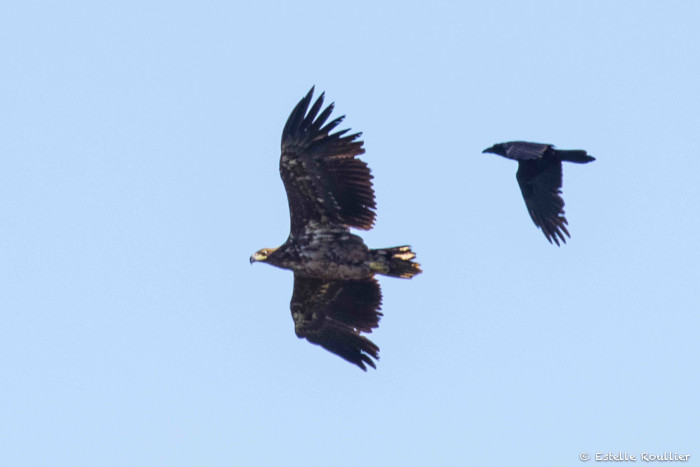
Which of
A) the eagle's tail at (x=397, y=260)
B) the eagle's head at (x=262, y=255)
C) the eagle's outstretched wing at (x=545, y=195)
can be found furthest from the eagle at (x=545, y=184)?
the eagle's head at (x=262, y=255)

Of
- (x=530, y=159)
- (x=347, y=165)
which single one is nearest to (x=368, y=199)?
(x=347, y=165)

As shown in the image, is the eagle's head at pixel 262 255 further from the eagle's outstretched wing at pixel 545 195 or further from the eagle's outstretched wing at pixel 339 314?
the eagle's outstretched wing at pixel 545 195

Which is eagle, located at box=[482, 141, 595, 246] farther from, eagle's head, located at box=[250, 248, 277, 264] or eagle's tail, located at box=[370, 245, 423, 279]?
eagle's head, located at box=[250, 248, 277, 264]

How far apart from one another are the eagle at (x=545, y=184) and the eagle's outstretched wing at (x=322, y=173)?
2.87m

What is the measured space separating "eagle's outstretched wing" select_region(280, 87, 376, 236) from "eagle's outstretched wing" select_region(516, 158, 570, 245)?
3.19 m

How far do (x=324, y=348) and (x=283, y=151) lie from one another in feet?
11.0

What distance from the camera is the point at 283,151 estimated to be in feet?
52.7

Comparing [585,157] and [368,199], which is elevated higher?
[585,157]

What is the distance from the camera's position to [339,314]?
17594mm

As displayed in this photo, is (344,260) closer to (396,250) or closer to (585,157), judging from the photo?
(396,250)

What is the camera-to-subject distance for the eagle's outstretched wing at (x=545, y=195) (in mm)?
18141

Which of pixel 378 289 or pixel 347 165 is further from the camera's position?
pixel 378 289

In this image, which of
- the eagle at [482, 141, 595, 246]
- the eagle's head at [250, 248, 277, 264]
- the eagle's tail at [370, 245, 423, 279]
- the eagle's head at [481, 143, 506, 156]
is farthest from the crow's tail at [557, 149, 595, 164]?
the eagle's head at [250, 248, 277, 264]

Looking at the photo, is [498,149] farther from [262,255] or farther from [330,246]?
[262,255]
